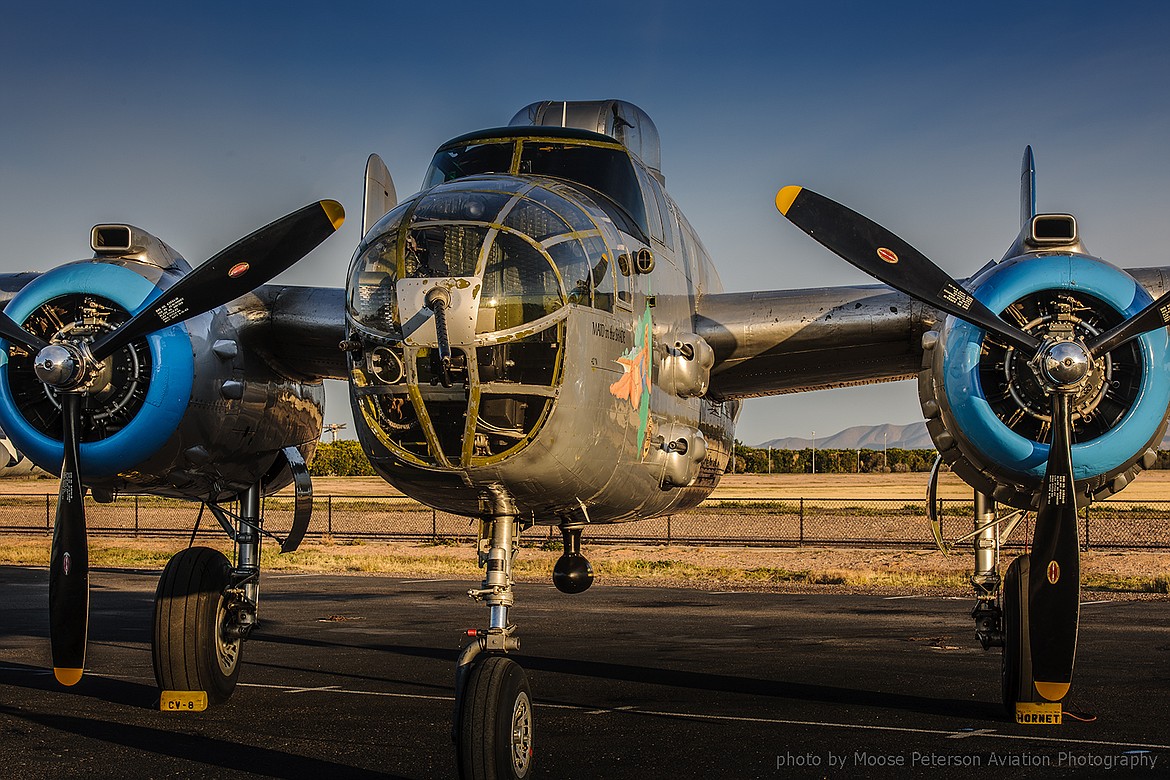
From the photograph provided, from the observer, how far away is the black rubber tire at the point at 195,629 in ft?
34.2

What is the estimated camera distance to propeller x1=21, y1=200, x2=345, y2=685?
9.02 m

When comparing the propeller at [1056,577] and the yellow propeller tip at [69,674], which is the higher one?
the propeller at [1056,577]

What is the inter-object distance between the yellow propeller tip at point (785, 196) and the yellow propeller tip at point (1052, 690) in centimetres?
408

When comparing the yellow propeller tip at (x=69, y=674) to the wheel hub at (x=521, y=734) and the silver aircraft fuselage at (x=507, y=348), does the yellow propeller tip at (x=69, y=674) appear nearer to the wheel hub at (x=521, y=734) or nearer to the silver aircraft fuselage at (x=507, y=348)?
the silver aircraft fuselage at (x=507, y=348)

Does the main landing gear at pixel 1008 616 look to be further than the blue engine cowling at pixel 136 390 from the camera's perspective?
Yes

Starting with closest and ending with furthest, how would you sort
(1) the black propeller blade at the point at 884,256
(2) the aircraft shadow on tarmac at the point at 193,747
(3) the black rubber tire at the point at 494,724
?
(3) the black rubber tire at the point at 494,724
(2) the aircraft shadow on tarmac at the point at 193,747
(1) the black propeller blade at the point at 884,256

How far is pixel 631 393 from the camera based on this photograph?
8.28 meters

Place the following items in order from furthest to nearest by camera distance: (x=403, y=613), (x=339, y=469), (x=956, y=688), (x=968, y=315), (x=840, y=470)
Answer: (x=840, y=470)
(x=339, y=469)
(x=403, y=613)
(x=956, y=688)
(x=968, y=315)

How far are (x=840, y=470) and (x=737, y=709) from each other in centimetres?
11158

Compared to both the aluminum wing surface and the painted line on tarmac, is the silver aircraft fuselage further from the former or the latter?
the painted line on tarmac

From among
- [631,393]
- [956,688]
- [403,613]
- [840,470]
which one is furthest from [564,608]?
[840,470]

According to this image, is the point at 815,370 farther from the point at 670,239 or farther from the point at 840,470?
the point at 840,470

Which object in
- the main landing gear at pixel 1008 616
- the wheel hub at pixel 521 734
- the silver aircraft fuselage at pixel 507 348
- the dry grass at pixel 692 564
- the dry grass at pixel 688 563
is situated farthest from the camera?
the dry grass at pixel 688 563

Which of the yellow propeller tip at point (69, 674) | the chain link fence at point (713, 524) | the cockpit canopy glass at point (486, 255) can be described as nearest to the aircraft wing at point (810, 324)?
the cockpit canopy glass at point (486, 255)
